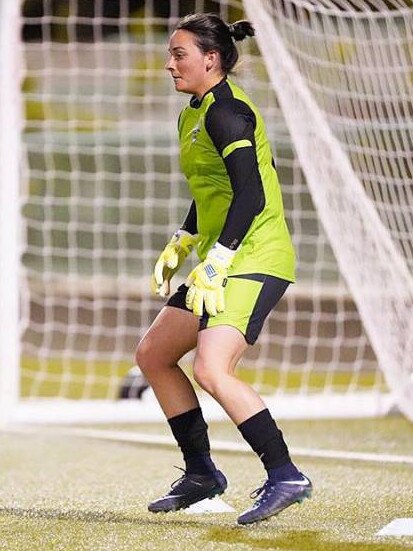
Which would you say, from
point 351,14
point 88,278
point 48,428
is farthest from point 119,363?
point 351,14

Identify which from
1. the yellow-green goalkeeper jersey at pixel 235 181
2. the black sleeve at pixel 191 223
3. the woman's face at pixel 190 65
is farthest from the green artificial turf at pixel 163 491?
the woman's face at pixel 190 65

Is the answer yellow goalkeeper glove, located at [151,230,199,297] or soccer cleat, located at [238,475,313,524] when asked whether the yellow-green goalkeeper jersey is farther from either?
soccer cleat, located at [238,475,313,524]

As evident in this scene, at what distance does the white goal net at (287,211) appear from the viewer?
5.19 meters

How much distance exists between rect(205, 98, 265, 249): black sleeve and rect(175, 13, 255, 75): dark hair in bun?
0.21 metres

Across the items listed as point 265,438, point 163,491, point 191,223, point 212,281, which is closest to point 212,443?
point 163,491

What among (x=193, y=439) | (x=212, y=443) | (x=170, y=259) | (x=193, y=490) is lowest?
(x=212, y=443)

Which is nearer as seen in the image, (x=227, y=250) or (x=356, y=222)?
(x=227, y=250)

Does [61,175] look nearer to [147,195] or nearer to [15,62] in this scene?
[147,195]

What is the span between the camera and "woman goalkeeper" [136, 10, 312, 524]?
344cm

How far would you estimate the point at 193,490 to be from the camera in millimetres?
3770

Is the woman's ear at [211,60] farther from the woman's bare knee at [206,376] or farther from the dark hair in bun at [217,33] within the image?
the woman's bare knee at [206,376]

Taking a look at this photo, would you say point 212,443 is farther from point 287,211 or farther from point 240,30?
point 287,211

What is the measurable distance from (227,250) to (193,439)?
64cm

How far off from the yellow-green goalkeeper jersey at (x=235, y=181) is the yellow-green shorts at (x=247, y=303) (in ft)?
0.09
